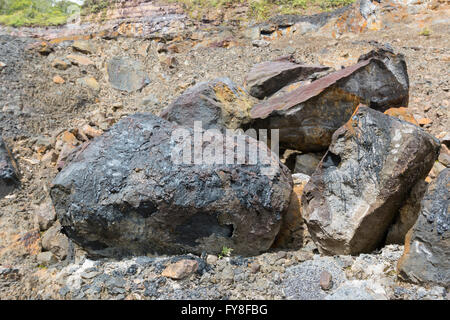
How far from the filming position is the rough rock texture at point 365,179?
10.5ft

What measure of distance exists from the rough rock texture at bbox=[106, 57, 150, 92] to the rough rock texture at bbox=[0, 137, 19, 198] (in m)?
3.01

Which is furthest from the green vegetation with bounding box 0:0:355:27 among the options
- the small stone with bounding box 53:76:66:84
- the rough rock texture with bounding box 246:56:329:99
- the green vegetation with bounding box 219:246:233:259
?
the green vegetation with bounding box 219:246:233:259

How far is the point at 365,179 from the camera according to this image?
10.9 ft

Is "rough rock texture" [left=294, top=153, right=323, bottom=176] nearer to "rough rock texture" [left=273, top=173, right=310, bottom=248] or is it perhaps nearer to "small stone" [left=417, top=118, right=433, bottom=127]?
"rough rock texture" [left=273, top=173, right=310, bottom=248]

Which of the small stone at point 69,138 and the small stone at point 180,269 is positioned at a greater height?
the small stone at point 69,138

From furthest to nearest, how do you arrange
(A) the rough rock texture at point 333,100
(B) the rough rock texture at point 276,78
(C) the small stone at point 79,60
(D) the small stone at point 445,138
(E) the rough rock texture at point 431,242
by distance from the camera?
(C) the small stone at point 79,60, (B) the rough rock texture at point 276,78, (D) the small stone at point 445,138, (A) the rough rock texture at point 333,100, (E) the rough rock texture at point 431,242

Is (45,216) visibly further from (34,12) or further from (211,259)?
(34,12)

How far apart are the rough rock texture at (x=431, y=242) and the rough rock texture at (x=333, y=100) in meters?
1.79

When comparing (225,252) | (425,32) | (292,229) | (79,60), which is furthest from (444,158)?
(79,60)

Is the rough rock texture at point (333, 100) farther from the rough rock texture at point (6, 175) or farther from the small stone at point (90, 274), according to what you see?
the rough rock texture at point (6, 175)

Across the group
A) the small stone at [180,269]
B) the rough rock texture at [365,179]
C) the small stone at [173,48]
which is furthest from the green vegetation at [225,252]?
the small stone at [173,48]

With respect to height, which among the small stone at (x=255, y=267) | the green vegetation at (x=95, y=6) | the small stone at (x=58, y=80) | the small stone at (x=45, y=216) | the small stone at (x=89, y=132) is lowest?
the small stone at (x=45, y=216)

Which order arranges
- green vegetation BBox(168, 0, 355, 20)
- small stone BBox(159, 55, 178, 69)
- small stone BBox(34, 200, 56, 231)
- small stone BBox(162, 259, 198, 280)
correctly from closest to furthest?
small stone BBox(162, 259, 198, 280), small stone BBox(34, 200, 56, 231), small stone BBox(159, 55, 178, 69), green vegetation BBox(168, 0, 355, 20)

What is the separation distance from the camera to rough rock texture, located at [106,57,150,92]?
7.39 metres
